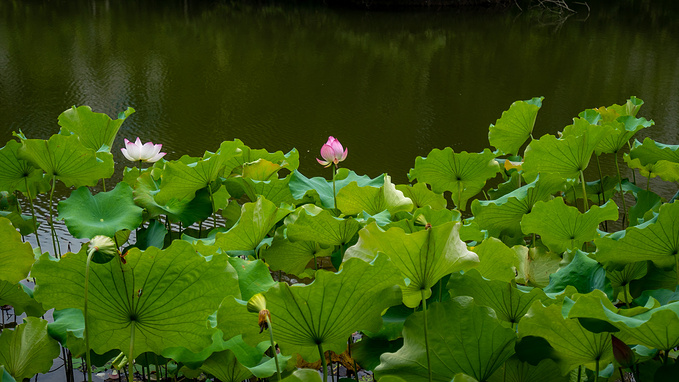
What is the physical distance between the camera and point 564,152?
1.53 metres

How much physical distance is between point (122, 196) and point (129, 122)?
272cm

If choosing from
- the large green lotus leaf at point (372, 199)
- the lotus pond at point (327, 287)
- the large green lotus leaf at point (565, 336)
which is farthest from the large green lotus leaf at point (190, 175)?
the large green lotus leaf at point (565, 336)

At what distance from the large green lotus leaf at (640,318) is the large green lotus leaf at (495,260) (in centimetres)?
29

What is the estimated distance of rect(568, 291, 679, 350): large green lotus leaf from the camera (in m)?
0.71

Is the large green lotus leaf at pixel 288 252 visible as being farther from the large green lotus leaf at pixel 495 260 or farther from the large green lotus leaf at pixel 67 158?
the large green lotus leaf at pixel 67 158

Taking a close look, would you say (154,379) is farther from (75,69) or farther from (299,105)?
(75,69)

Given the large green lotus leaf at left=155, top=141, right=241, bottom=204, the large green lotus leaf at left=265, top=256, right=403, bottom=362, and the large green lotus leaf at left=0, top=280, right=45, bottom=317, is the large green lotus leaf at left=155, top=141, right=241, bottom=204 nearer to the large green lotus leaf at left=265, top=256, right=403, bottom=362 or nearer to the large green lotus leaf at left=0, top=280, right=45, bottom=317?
the large green lotus leaf at left=0, top=280, right=45, bottom=317

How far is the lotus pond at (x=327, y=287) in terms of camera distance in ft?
2.68

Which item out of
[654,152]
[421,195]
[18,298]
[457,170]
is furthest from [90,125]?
[654,152]

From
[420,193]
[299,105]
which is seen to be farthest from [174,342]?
[299,105]

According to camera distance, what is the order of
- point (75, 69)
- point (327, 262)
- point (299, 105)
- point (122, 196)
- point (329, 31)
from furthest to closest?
point (329, 31)
point (75, 69)
point (299, 105)
point (327, 262)
point (122, 196)

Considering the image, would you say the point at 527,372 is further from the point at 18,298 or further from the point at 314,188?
the point at 18,298

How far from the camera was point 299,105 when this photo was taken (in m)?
4.48

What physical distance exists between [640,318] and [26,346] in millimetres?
907
